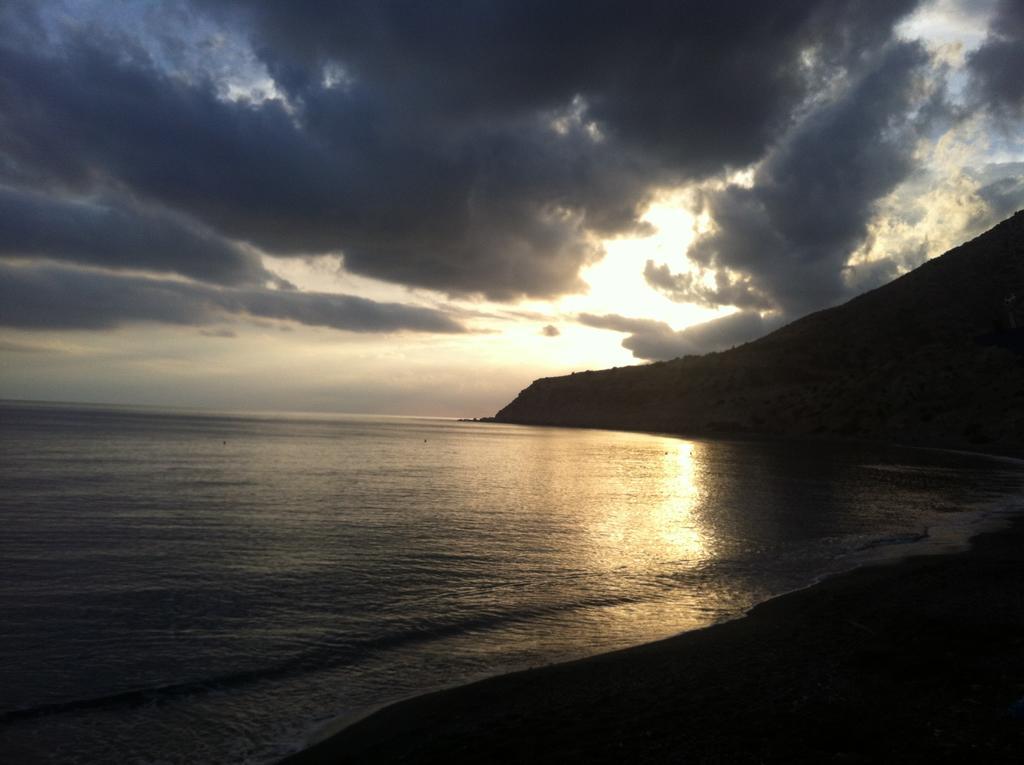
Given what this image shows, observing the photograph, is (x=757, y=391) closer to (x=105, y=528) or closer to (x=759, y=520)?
(x=759, y=520)

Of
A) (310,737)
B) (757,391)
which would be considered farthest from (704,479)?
(757,391)

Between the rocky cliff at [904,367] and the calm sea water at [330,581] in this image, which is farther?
the rocky cliff at [904,367]

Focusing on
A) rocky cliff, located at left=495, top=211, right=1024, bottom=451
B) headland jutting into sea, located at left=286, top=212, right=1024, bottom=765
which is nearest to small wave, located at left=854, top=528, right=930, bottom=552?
headland jutting into sea, located at left=286, top=212, right=1024, bottom=765

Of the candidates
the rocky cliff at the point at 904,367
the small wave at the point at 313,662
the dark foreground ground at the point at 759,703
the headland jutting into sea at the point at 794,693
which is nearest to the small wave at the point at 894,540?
the headland jutting into sea at the point at 794,693

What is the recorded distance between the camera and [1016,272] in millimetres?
150625

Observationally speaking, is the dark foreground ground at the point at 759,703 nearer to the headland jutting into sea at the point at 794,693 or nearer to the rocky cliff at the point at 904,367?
the headland jutting into sea at the point at 794,693

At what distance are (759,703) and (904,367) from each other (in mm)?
137062

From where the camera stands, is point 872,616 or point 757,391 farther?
point 757,391

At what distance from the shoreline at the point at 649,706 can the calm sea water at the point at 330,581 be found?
0.97m

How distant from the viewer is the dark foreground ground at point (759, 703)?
321 inches

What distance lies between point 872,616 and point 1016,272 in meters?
175

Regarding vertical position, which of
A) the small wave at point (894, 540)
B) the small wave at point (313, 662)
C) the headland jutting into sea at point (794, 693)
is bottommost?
the small wave at point (313, 662)

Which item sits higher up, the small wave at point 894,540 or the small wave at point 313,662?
the small wave at point 894,540

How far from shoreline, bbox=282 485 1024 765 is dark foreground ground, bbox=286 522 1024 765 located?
29 millimetres
